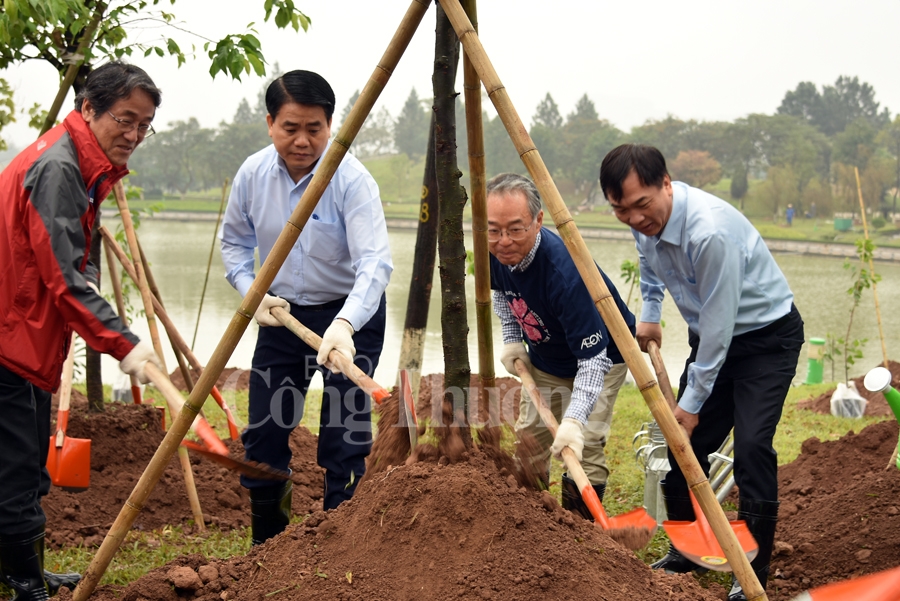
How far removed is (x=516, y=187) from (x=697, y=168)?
726 inches

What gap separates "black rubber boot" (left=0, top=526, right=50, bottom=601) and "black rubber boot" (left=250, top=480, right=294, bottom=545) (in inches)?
31.7

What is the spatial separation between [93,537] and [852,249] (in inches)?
806

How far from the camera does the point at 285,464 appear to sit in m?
3.30

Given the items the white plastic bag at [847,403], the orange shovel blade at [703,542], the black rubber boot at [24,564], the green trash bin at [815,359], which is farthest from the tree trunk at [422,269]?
the green trash bin at [815,359]

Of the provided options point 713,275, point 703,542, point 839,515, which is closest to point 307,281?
point 713,275

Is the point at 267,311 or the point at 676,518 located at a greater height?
the point at 267,311

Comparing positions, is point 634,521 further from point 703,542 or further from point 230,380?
point 230,380

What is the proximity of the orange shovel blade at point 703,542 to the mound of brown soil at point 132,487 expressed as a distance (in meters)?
1.92

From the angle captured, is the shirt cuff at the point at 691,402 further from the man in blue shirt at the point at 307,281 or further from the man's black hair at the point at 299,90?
the man's black hair at the point at 299,90

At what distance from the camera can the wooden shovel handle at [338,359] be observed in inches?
104

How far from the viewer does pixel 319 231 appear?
122 inches

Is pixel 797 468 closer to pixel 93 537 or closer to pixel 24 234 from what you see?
pixel 93 537

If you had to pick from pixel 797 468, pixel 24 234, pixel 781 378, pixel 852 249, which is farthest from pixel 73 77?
pixel 852 249

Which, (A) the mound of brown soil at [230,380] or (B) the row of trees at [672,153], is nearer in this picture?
(A) the mound of brown soil at [230,380]
